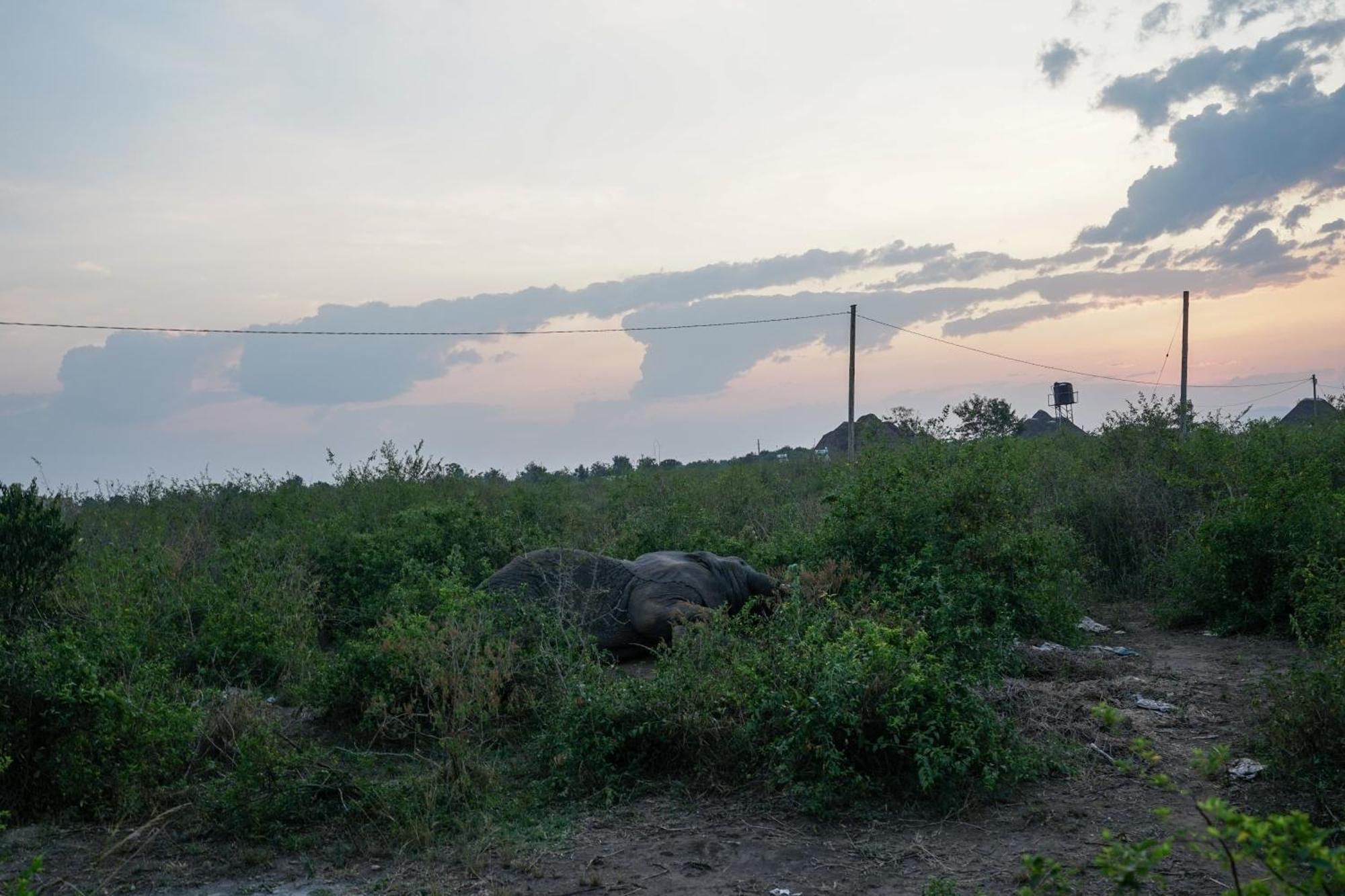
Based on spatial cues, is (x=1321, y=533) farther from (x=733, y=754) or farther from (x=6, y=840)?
(x=6, y=840)

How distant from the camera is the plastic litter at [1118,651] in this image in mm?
8641

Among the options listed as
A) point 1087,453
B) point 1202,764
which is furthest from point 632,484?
point 1202,764

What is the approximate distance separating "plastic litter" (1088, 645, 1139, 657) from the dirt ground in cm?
278

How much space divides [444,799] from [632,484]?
11.2 m

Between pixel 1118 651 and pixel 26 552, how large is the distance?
8353 millimetres

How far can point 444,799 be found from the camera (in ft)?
17.6

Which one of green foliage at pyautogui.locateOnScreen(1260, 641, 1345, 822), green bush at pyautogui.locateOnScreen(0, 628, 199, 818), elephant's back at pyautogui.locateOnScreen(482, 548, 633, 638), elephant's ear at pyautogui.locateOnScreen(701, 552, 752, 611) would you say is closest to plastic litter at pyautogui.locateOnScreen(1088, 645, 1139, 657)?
elephant's ear at pyautogui.locateOnScreen(701, 552, 752, 611)

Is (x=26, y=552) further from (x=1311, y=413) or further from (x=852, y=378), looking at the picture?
(x=1311, y=413)

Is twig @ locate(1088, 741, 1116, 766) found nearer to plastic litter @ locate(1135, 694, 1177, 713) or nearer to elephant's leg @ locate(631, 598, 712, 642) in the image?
plastic litter @ locate(1135, 694, 1177, 713)

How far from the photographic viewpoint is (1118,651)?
8734mm

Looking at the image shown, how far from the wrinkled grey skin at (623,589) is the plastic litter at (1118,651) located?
8.65 feet

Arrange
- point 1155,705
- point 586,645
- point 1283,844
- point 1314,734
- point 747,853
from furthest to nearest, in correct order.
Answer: point 586,645 → point 1155,705 → point 1314,734 → point 747,853 → point 1283,844

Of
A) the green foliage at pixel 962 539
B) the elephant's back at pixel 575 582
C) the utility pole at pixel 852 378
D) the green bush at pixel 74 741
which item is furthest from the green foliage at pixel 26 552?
the utility pole at pixel 852 378

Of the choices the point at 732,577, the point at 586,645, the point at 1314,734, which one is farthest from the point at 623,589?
→ the point at 1314,734
